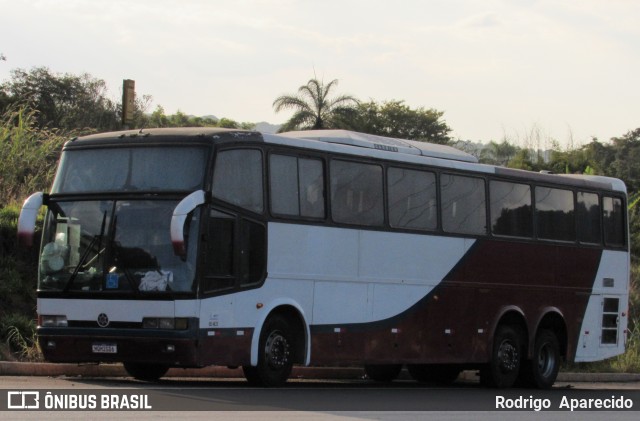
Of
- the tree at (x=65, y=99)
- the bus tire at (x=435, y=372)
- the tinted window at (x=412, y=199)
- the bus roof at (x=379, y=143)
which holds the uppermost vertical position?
the tree at (x=65, y=99)

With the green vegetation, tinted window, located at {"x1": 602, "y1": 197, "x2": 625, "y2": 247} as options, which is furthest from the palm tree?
tinted window, located at {"x1": 602, "y1": 197, "x2": 625, "y2": 247}

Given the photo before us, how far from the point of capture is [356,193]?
1950cm

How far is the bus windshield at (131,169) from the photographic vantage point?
55.4 feet

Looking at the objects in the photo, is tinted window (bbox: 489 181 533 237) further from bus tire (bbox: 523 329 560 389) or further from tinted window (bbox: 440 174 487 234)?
bus tire (bbox: 523 329 560 389)

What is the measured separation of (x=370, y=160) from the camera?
1995cm

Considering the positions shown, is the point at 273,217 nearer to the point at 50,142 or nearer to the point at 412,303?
the point at 412,303

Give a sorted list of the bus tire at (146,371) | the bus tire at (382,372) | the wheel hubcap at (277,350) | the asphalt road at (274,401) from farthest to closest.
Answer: the bus tire at (382,372) → the bus tire at (146,371) → the wheel hubcap at (277,350) → the asphalt road at (274,401)

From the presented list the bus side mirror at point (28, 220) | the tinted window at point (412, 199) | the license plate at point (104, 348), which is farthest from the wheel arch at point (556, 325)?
the bus side mirror at point (28, 220)

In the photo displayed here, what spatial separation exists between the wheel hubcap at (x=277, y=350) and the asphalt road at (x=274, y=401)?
506 mm

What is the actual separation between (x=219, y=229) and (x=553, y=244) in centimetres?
879

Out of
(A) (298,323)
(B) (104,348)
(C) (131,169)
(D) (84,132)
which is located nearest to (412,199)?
(A) (298,323)

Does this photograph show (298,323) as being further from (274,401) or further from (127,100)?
(127,100)

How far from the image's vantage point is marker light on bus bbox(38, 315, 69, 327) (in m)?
17.1

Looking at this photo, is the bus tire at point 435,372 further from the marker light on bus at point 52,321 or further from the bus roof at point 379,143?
the marker light on bus at point 52,321
